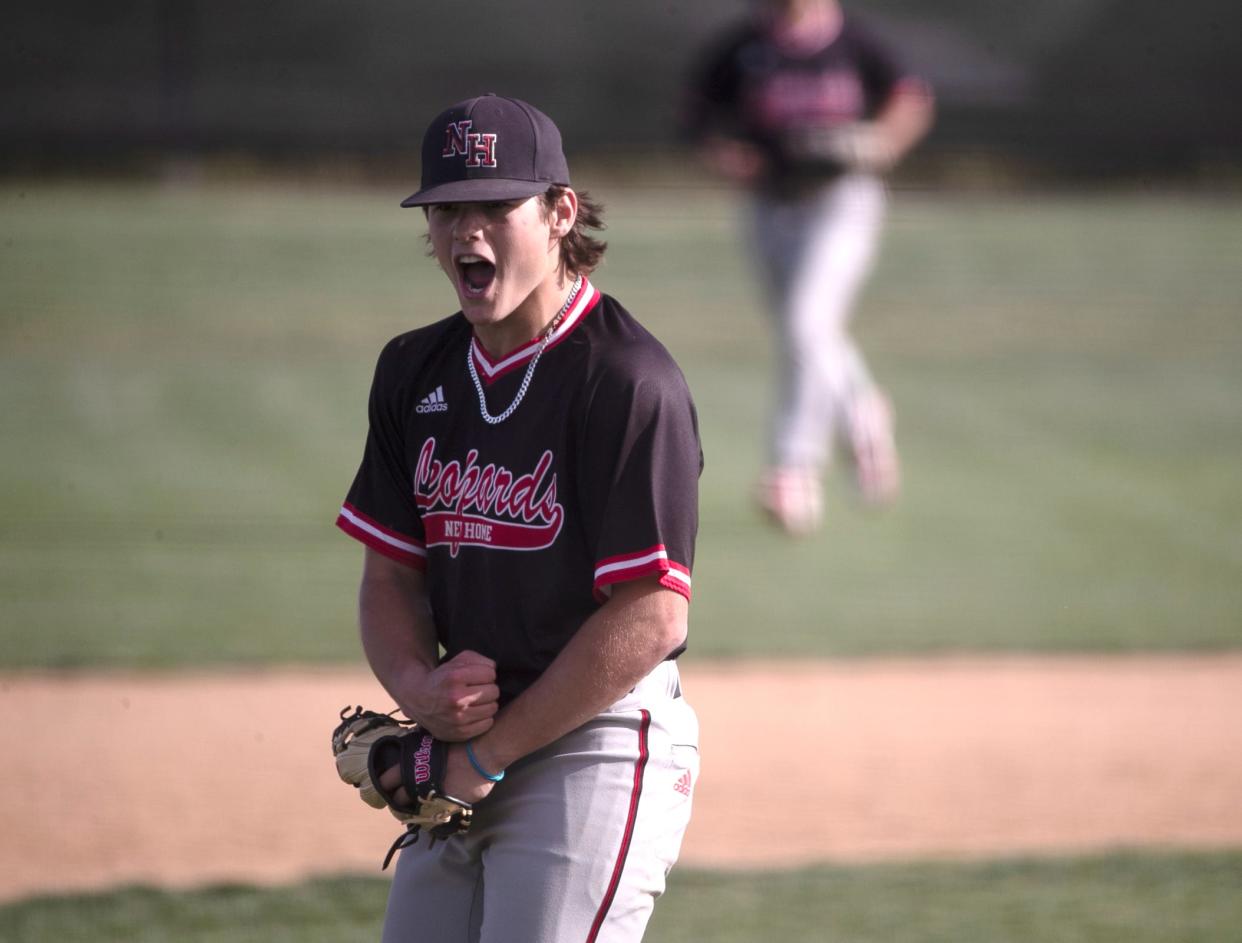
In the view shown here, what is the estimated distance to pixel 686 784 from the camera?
9.09 ft

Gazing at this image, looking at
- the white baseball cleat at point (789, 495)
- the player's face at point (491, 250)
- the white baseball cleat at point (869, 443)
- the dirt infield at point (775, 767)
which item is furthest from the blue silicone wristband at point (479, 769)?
the white baseball cleat at point (869, 443)

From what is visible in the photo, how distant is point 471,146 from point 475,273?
20cm

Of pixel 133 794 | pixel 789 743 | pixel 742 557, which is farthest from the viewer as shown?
pixel 742 557

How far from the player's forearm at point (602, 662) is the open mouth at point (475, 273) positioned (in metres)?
0.52

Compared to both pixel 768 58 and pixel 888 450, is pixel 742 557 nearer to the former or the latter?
pixel 888 450

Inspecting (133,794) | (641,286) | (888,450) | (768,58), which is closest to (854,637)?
(888,450)

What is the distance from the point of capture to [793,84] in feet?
28.0

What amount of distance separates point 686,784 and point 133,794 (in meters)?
3.58

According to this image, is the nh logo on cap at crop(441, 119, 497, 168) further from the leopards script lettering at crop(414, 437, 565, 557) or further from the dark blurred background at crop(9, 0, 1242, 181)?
the dark blurred background at crop(9, 0, 1242, 181)

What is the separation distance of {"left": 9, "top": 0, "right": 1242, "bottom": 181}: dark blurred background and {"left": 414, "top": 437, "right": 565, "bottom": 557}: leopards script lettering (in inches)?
766

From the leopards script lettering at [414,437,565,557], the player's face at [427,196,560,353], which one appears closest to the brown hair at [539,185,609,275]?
the player's face at [427,196,560,353]

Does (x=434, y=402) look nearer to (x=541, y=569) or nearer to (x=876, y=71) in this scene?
(x=541, y=569)

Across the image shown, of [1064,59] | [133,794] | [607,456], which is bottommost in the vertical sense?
[133,794]

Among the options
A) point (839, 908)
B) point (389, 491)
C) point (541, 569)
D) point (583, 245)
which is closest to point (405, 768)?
point (541, 569)
